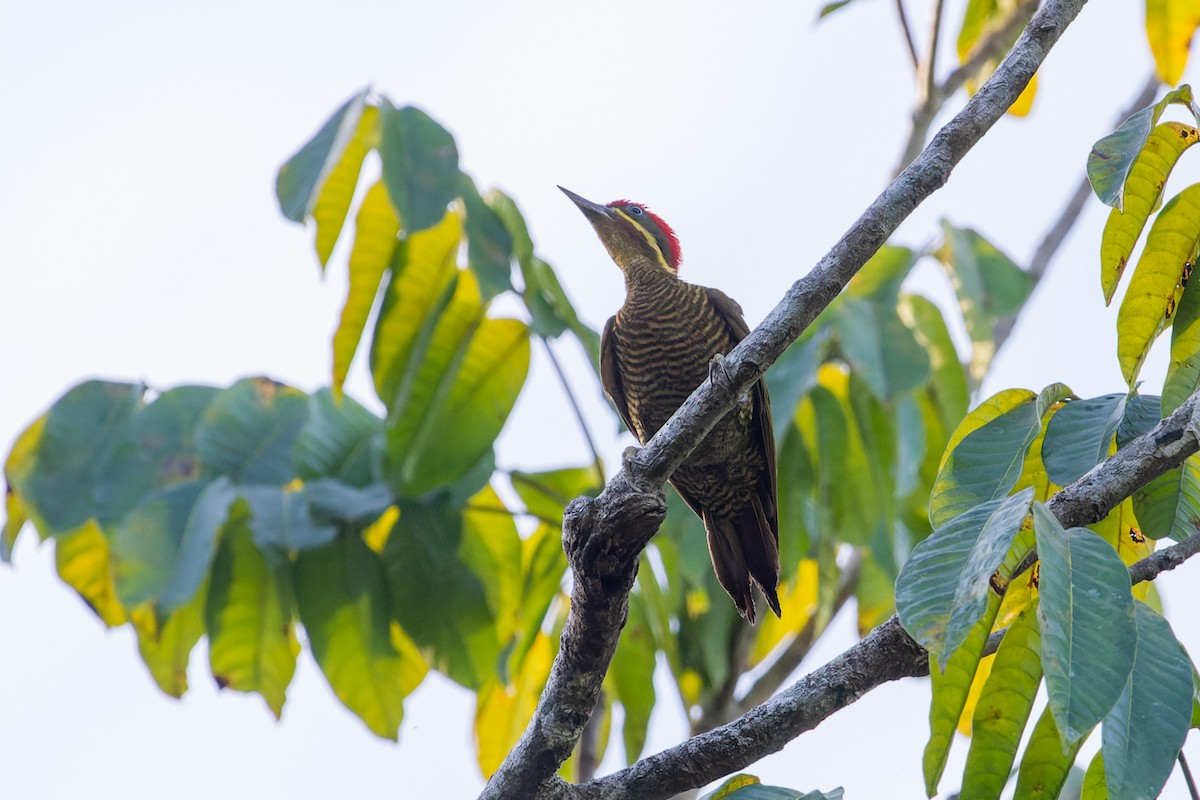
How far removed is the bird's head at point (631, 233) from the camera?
4895 mm

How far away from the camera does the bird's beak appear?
16.5 feet

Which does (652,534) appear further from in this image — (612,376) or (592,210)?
(592,210)

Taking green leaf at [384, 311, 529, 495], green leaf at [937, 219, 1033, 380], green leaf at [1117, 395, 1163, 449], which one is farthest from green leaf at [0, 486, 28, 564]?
green leaf at [937, 219, 1033, 380]

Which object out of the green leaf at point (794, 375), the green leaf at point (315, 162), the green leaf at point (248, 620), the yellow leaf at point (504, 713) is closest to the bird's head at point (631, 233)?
the green leaf at point (794, 375)

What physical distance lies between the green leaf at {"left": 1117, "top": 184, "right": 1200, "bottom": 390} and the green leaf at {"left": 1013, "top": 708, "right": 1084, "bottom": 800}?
1.95ft

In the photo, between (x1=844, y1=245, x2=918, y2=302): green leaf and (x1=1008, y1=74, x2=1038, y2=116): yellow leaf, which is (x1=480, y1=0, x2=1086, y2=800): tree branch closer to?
(x1=844, y1=245, x2=918, y2=302): green leaf

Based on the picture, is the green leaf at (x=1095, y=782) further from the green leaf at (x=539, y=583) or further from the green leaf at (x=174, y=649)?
the green leaf at (x=174, y=649)

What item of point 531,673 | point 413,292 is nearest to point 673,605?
point 531,673

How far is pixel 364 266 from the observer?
12.3 ft

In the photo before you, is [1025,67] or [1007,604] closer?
[1007,604]

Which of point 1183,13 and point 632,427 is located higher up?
point 1183,13

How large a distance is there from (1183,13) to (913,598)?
313 centimetres

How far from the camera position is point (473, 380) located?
375cm

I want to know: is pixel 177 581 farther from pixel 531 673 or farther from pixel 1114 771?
pixel 1114 771
